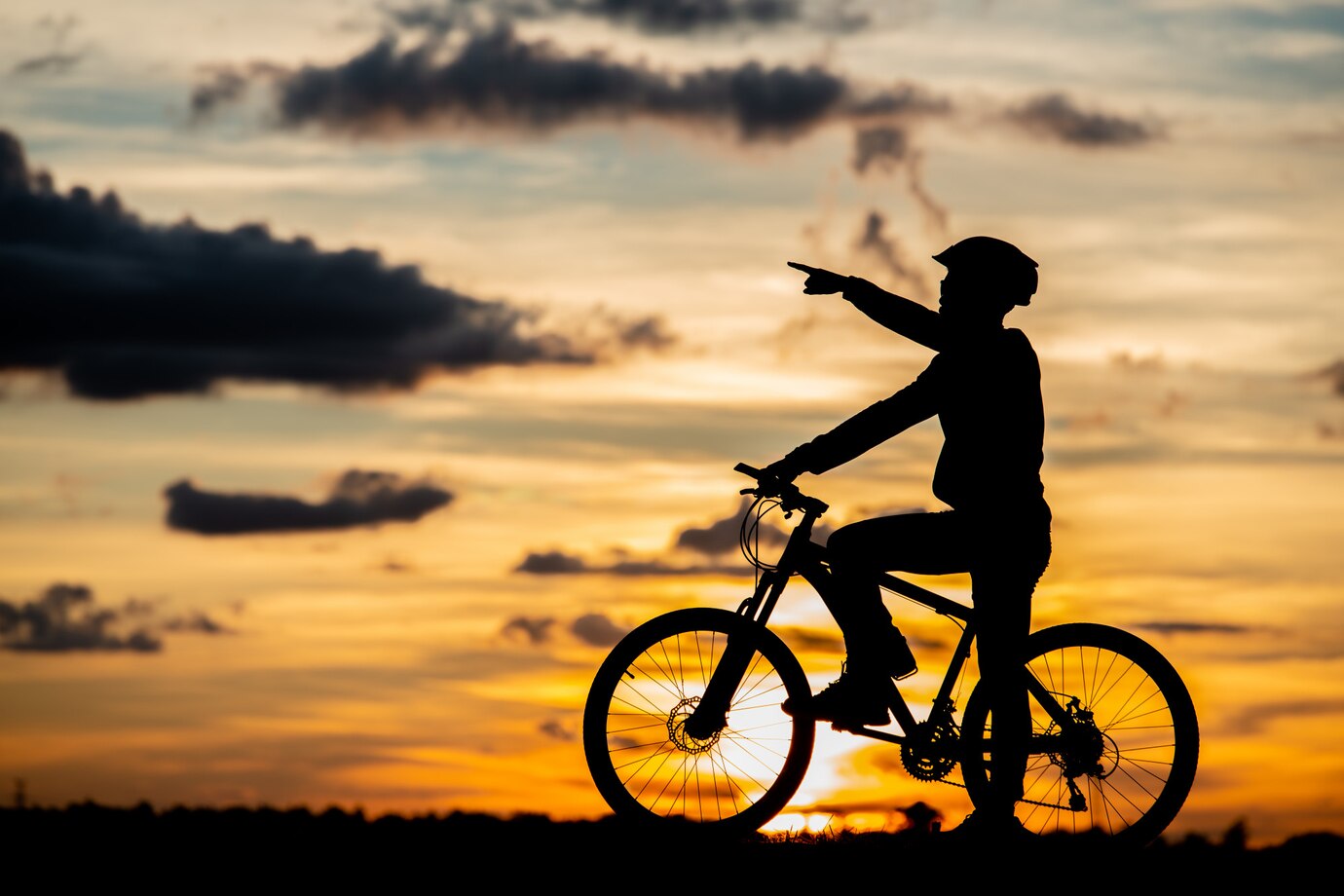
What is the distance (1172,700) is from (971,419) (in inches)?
87.9

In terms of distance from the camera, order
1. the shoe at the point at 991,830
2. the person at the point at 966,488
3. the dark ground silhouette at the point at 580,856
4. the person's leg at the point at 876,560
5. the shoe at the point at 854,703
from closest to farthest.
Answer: the dark ground silhouette at the point at 580,856
the person at the point at 966,488
the person's leg at the point at 876,560
the shoe at the point at 991,830
the shoe at the point at 854,703

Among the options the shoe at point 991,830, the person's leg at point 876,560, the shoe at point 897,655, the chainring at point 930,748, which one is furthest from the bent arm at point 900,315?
the shoe at point 991,830

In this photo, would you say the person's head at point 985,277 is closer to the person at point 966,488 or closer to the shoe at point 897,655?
the person at point 966,488

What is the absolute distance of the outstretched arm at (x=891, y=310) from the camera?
352 inches

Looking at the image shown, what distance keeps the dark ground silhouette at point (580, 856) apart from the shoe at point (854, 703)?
2.35 ft

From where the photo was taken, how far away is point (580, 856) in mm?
8812

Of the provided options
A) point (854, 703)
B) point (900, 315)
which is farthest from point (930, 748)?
point (900, 315)

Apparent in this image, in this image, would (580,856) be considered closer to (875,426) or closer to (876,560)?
(876,560)

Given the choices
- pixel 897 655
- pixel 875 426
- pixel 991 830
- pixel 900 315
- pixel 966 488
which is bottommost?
pixel 991 830

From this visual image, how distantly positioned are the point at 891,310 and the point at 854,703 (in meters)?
2.27

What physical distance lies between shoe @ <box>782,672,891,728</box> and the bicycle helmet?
2.36 meters

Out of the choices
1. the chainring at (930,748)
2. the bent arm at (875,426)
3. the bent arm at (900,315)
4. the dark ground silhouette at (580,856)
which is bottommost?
the dark ground silhouette at (580,856)

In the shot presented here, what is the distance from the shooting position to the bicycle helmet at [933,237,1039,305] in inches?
346

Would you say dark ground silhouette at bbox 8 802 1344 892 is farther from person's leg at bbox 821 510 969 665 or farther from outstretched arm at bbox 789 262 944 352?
outstretched arm at bbox 789 262 944 352
